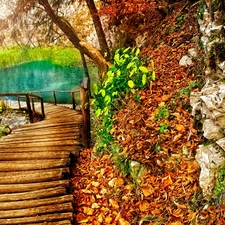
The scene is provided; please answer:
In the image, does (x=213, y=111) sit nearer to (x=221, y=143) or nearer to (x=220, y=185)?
(x=221, y=143)

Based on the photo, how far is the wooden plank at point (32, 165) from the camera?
564cm

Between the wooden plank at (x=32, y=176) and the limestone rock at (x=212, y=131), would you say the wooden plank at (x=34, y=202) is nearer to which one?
the wooden plank at (x=32, y=176)

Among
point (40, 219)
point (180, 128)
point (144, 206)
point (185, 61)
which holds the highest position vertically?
point (185, 61)

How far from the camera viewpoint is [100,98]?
5859 millimetres

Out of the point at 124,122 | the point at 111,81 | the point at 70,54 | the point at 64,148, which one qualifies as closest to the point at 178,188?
the point at 124,122

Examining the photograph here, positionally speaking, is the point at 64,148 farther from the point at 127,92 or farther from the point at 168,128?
the point at 168,128

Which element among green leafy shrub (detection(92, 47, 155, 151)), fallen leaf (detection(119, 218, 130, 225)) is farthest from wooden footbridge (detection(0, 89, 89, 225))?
green leafy shrub (detection(92, 47, 155, 151))

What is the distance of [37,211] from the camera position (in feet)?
15.0

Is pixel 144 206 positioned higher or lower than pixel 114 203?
higher

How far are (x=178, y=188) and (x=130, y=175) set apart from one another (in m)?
1.00

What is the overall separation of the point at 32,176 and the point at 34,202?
0.71 meters

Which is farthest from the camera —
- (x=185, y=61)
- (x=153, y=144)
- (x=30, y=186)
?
(x=185, y=61)

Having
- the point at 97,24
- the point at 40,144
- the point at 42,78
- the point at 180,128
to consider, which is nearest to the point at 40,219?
the point at 40,144

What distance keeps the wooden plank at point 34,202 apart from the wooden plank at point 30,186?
1.05 ft
